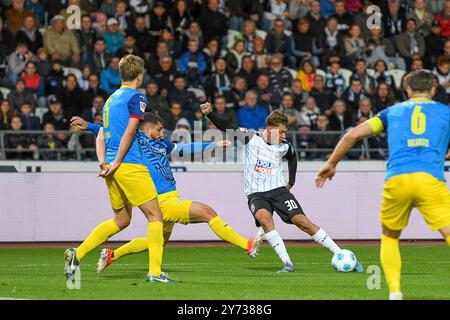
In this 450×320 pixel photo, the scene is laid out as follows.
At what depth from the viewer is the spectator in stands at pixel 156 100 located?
21.7 metres

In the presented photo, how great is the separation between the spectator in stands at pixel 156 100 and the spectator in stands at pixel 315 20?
13.5ft

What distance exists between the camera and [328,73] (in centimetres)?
2370

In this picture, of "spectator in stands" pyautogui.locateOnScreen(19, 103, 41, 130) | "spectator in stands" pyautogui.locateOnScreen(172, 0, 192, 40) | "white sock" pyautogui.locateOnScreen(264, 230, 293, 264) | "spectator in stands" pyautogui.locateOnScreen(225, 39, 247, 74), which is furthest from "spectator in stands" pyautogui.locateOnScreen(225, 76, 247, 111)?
"white sock" pyautogui.locateOnScreen(264, 230, 293, 264)

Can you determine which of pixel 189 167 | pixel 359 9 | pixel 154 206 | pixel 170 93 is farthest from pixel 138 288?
pixel 359 9

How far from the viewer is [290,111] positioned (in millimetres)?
22391

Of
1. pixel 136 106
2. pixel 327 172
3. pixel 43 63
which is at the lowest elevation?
pixel 327 172

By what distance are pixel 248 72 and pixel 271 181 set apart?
28.4ft

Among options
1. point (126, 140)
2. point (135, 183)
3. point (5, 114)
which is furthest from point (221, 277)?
point (5, 114)

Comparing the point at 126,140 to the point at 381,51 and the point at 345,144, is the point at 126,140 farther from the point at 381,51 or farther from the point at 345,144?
the point at 381,51

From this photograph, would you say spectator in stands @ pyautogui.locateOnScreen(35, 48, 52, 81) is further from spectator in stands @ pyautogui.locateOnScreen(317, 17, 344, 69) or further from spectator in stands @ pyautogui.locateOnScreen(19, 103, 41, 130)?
spectator in stands @ pyautogui.locateOnScreen(317, 17, 344, 69)

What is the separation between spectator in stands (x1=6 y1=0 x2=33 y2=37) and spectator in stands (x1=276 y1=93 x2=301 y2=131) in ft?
17.9

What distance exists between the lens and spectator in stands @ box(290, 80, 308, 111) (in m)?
22.8

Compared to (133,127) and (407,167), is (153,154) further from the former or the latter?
(407,167)

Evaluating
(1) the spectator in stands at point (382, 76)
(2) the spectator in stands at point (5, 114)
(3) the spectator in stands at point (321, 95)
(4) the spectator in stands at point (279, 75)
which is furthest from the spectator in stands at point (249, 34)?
(2) the spectator in stands at point (5, 114)
